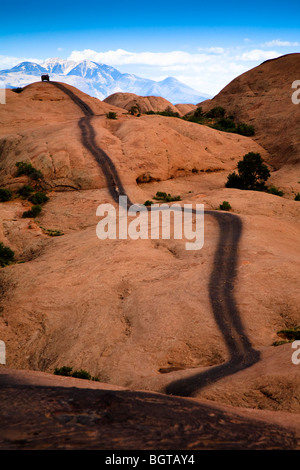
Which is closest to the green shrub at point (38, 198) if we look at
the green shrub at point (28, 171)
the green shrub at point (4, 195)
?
the green shrub at point (4, 195)

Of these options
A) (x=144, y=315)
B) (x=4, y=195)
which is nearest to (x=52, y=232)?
(x=4, y=195)

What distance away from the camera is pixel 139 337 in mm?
11766

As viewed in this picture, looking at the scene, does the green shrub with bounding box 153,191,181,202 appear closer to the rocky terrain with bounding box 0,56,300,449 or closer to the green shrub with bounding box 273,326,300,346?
the rocky terrain with bounding box 0,56,300,449

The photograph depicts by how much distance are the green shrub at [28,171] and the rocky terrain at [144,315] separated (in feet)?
1.90

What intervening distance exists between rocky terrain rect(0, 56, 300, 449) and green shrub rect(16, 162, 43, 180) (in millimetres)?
581

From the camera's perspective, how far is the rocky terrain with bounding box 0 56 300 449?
220 inches

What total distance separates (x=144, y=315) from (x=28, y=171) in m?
21.1

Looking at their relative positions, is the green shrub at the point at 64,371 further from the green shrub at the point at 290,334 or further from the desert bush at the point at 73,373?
the green shrub at the point at 290,334

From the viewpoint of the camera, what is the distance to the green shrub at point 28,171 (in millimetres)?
28919

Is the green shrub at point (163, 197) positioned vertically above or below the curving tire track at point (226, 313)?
above

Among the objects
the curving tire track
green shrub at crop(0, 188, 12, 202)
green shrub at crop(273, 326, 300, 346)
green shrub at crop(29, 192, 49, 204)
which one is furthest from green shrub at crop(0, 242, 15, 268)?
green shrub at crop(273, 326, 300, 346)

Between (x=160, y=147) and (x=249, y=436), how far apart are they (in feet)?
101

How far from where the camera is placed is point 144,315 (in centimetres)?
1264

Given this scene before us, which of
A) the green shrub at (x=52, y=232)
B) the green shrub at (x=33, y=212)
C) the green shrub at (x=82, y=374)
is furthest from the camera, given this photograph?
the green shrub at (x=33, y=212)
